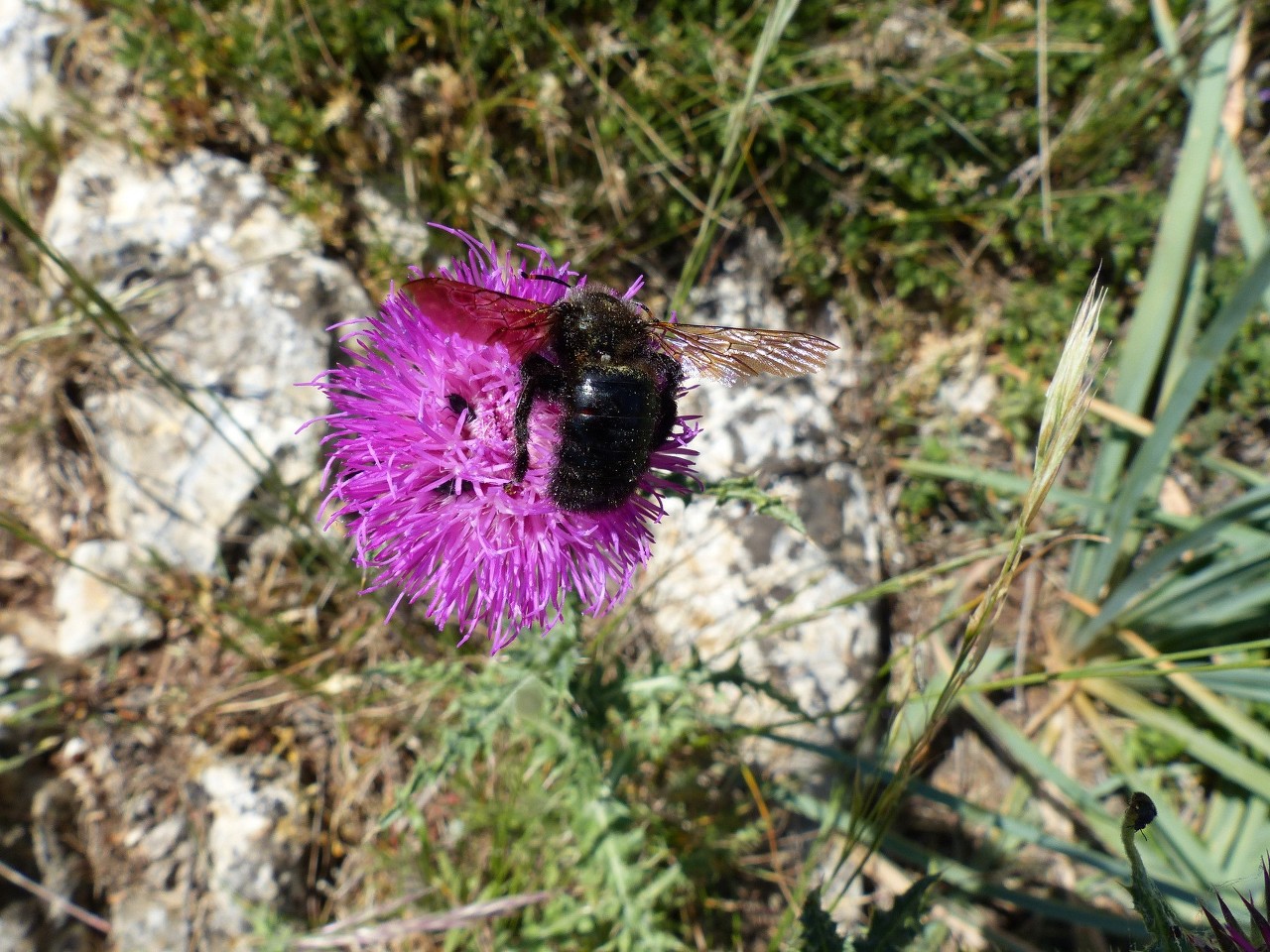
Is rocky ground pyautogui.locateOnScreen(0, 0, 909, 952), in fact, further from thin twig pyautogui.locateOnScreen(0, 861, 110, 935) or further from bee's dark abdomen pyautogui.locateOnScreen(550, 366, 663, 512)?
bee's dark abdomen pyautogui.locateOnScreen(550, 366, 663, 512)

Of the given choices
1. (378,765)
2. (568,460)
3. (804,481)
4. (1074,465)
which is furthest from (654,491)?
(1074,465)

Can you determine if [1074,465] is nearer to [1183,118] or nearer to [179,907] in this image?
[1183,118]

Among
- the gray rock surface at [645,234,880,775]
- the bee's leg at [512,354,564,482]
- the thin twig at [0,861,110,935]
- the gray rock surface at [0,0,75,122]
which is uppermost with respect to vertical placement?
the gray rock surface at [0,0,75,122]

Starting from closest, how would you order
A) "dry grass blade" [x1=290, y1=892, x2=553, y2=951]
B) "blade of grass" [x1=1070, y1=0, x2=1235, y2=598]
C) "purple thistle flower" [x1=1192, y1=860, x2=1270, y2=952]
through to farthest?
"purple thistle flower" [x1=1192, y1=860, x2=1270, y2=952] → "dry grass blade" [x1=290, y1=892, x2=553, y2=951] → "blade of grass" [x1=1070, y1=0, x2=1235, y2=598]

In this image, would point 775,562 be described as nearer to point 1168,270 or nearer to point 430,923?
point 430,923

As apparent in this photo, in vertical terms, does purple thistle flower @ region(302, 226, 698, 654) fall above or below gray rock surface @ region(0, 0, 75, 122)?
below

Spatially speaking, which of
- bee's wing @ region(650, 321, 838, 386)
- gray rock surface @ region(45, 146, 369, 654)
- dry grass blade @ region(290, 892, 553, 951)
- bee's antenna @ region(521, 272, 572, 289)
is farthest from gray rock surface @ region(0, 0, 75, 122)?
dry grass blade @ region(290, 892, 553, 951)

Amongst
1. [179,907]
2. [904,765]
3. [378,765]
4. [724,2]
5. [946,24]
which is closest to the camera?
[904,765]

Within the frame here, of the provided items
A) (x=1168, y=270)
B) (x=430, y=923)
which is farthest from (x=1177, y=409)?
(x=430, y=923)
